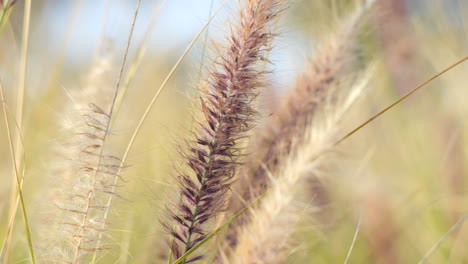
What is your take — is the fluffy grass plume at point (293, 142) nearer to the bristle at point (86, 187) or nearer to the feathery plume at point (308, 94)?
the feathery plume at point (308, 94)

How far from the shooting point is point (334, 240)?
185cm

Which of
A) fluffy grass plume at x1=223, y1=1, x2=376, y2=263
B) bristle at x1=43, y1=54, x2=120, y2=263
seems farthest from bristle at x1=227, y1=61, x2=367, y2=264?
bristle at x1=43, y1=54, x2=120, y2=263

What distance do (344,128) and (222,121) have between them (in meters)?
0.34

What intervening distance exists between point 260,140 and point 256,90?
1.18 feet

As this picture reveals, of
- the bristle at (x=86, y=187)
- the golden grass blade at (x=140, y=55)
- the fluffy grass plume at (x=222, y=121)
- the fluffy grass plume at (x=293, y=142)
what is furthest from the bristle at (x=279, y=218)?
the golden grass blade at (x=140, y=55)

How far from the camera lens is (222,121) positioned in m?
0.81

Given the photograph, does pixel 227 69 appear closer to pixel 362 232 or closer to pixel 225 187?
pixel 225 187

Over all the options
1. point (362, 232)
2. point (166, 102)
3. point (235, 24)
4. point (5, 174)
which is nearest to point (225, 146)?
point (235, 24)

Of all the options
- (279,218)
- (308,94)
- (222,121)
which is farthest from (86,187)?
Result: (308,94)

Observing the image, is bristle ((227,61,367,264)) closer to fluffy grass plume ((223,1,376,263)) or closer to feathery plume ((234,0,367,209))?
fluffy grass plume ((223,1,376,263))

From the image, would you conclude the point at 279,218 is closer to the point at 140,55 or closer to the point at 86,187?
the point at 86,187

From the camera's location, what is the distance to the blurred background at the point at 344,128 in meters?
1.14

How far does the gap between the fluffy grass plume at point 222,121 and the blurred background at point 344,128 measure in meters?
0.06

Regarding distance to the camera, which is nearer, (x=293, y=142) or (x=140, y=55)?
(x=293, y=142)
